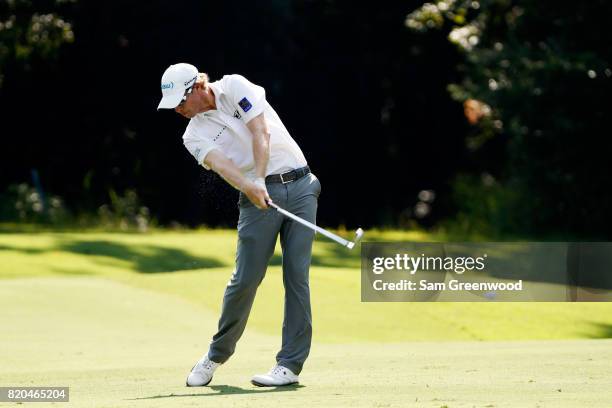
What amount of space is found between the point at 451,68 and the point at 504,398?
21.8 m

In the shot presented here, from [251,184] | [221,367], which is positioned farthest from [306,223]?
[221,367]

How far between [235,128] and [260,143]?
0.20 metres

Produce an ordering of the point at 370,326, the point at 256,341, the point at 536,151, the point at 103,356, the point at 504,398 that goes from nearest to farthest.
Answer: the point at 504,398 < the point at 103,356 < the point at 256,341 < the point at 370,326 < the point at 536,151

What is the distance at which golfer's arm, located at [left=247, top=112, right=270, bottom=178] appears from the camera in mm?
6715

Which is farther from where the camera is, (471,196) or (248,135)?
(471,196)

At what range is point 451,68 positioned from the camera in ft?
90.0

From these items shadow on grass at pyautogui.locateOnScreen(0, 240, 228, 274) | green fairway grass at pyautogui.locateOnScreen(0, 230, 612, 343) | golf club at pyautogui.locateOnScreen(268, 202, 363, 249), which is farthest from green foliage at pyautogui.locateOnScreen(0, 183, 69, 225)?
golf club at pyautogui.locateOnScreen(268, 202, 363, 249)

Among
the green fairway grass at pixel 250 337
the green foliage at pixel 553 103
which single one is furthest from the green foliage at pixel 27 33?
the green foliage at pixel 553 103

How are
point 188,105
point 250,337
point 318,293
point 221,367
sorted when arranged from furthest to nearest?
point 318,293 < point 250,337 < point 221,367 < point 188,105

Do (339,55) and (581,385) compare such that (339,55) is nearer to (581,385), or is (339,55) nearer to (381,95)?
(381,95)

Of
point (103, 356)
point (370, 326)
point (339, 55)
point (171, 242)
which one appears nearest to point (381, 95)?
point (339, 55)

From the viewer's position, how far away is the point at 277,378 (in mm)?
6945

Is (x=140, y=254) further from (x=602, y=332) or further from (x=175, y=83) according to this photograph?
(x=175, y=83)

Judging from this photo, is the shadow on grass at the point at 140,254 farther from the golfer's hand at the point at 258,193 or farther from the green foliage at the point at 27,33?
the golfer's hand at the point at 258,193
